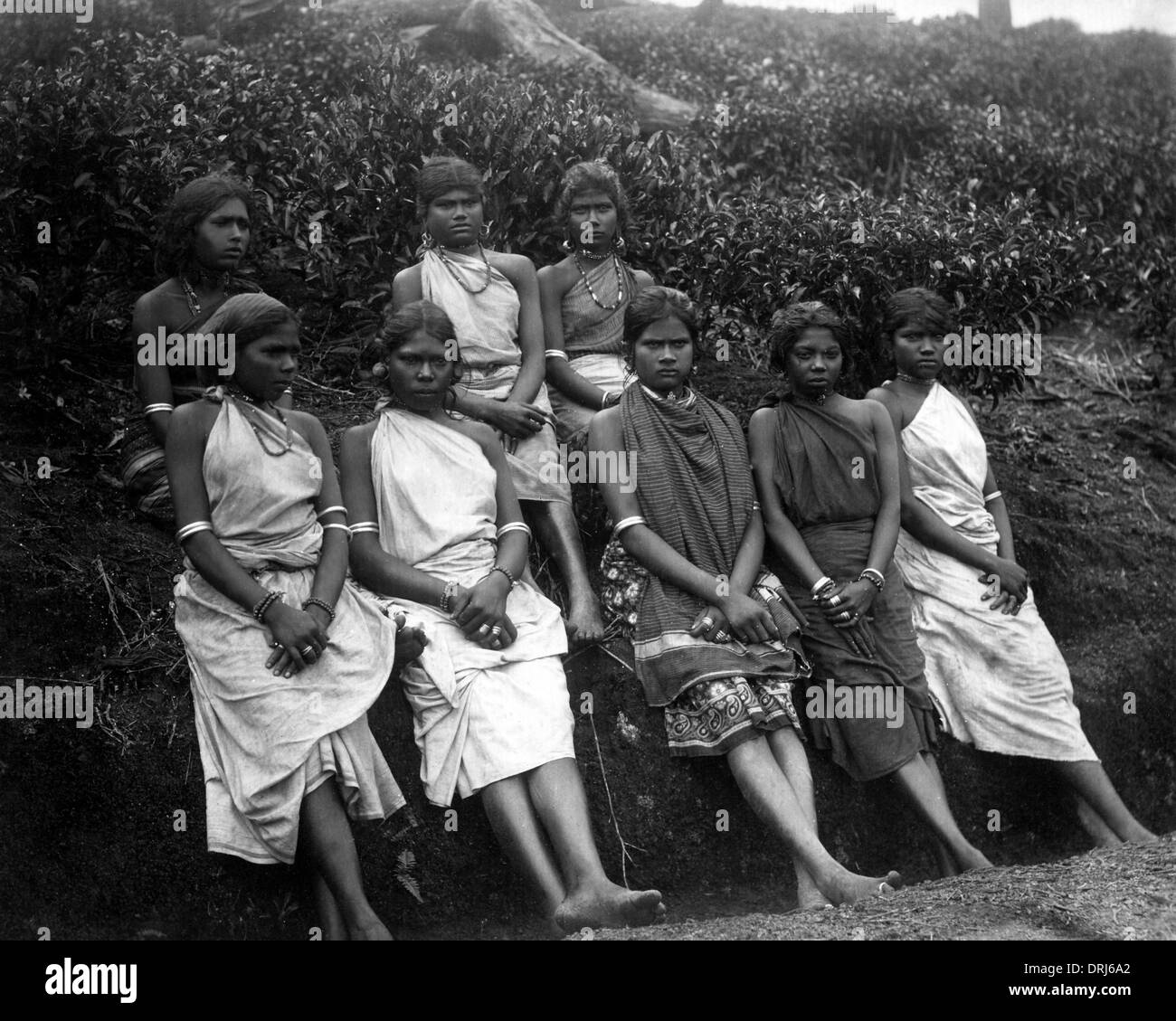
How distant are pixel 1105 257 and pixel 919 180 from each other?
1.58 metres

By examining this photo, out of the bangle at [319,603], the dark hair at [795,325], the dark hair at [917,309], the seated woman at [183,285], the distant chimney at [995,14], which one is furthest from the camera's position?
the distant chimney at [995,14]

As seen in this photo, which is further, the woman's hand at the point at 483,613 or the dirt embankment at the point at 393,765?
the woman's hand at the point at 483,613

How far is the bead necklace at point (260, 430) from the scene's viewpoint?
14.8ft

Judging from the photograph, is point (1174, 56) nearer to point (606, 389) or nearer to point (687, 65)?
point (687, 65)

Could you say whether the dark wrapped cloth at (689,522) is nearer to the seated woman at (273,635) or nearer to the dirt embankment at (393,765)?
the dirt embankment at (393,765)

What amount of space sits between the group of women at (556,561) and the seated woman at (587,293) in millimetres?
14

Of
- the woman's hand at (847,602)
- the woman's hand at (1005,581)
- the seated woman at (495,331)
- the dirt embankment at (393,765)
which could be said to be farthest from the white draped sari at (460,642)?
the woman's hand at (1005,581)

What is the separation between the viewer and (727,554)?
5.01m

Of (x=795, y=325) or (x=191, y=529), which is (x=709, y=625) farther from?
(x=191, y=529)

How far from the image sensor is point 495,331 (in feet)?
18.3

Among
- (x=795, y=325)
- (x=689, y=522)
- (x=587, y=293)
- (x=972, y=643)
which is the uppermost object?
(x=587, y=293)

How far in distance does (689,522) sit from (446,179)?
5.78ft

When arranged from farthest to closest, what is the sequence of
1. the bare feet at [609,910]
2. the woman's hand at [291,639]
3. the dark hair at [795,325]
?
the dark hair at [795,325] → the woman's hand at [291,639] → the bare feet at [609,910]

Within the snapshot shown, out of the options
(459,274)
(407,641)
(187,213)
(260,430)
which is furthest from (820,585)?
(187,213)
